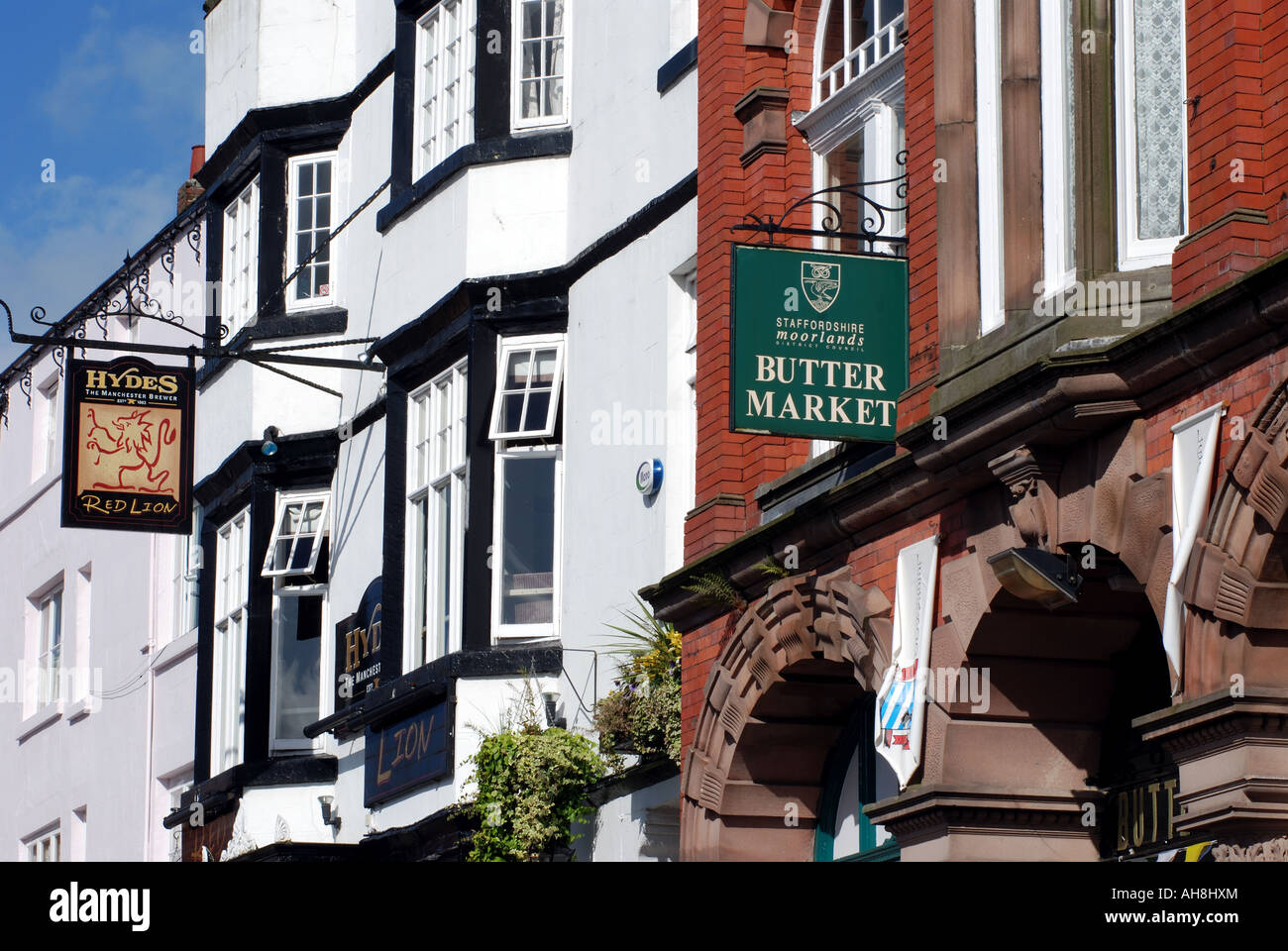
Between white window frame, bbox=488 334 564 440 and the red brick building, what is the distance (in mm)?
2909

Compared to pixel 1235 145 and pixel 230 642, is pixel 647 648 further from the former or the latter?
pixel 230 642

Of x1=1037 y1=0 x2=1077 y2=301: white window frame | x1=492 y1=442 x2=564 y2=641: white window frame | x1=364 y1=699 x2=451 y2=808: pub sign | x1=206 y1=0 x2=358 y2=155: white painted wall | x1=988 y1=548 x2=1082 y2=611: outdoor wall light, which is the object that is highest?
x1=206 y1=0 x2=358 y2=155: white painted wall

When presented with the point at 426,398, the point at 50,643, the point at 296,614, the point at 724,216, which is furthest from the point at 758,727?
the point at 50,643

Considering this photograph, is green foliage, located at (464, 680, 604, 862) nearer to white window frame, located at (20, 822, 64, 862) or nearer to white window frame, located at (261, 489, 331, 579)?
white window frame, located at (261, 489, 331, 579)

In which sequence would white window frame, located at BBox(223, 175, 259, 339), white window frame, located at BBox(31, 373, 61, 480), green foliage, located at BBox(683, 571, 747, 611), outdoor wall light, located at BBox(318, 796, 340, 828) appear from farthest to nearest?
Result: white window frame, located at BBox(31, 373, 61, 480) < white window frame, located at BBox(223, 175, 259, 339) < outdoor wall light, located at BBox(318, 796, 340, 828) < green foliage, located at BBox(683, 571, 747, 611)

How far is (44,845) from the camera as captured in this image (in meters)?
29.0

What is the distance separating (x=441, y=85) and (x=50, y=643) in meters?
12.5

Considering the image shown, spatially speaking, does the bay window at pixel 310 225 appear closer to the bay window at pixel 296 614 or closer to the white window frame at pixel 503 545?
the bay window at pixel 296 614

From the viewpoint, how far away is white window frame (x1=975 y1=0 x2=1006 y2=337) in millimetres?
12367

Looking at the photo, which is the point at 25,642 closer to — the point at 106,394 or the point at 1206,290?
the point at 106,394

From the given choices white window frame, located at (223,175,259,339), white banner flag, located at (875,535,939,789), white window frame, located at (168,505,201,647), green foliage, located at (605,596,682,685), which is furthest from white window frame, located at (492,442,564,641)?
white window frame, located at (168,505,201,647)

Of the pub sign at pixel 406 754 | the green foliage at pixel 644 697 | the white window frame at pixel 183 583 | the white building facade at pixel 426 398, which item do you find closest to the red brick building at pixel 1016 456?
the green foliage at pixel 644 697
